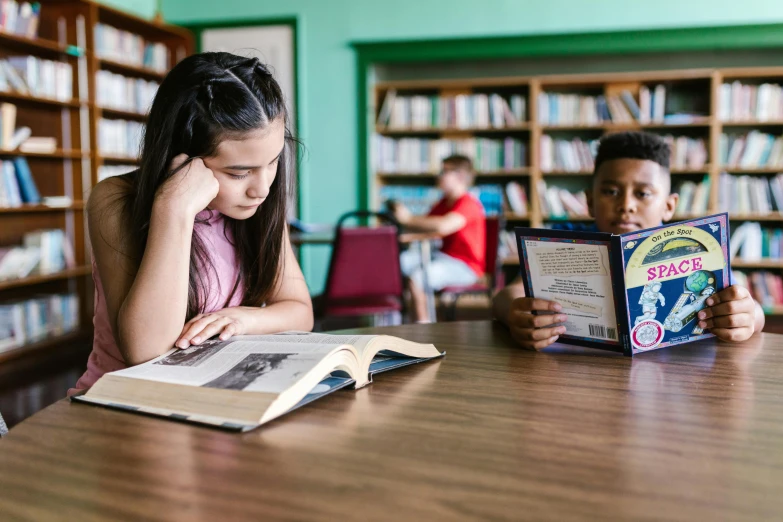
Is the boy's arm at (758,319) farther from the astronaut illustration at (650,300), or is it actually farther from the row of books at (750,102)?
the row of books at (750,102)

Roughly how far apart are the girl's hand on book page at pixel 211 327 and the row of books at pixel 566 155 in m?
4.31

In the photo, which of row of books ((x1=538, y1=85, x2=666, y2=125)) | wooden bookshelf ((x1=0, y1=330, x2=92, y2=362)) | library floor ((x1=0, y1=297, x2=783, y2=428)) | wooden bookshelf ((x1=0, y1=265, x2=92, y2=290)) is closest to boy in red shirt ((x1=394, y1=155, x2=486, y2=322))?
library floor ((x1=0, y1=297, x2=783, y2=428))

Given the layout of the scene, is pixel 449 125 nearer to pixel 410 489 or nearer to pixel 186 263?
pixel 186 263

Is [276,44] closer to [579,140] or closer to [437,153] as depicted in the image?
[437,153]

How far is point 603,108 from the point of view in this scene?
502 centimetres

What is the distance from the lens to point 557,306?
3.63 ft

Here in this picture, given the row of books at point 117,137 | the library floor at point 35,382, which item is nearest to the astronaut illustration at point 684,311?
the library floor at point 35,382

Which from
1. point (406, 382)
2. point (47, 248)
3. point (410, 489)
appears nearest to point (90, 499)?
point (410, 489)

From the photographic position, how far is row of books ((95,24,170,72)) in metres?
4.51

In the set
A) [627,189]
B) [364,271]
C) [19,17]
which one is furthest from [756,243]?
[19,17]

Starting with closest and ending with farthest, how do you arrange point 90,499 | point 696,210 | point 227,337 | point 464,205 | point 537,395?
point 90,499 → point 537,395 → point 227,337 → point 464,205 → point 696,210

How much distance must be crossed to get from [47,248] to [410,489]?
4.14 meters

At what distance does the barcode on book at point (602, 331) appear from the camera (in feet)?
3.50

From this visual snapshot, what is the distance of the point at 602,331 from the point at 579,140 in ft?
14.1
